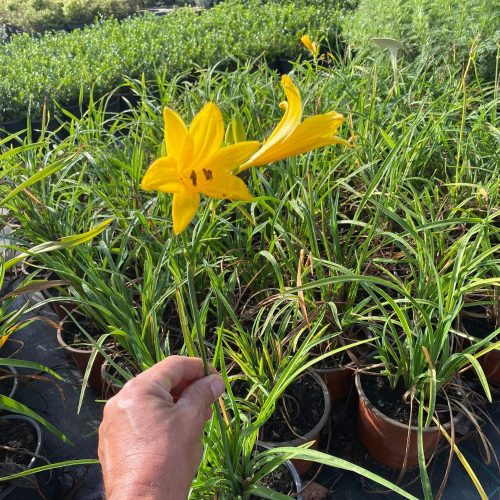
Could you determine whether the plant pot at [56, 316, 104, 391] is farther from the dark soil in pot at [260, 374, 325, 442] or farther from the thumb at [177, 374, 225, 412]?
the thumb at [177, 374, 225, 412]

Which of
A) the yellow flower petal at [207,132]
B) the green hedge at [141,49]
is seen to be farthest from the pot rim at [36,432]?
the green hedge at [141,49]

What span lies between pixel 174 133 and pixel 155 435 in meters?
0.44

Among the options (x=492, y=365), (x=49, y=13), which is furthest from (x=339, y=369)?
(x=49, y=13)

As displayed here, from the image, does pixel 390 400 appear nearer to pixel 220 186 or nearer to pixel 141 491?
pixel 141 491

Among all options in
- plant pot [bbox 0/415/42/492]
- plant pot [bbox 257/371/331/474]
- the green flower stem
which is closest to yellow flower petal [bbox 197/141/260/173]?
the green flower stem

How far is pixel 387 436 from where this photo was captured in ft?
4.12

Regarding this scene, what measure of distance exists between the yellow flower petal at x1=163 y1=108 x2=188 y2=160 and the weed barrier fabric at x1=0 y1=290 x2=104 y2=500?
35.5 inches

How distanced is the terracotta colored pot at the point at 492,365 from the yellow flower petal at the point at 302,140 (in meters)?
1.09

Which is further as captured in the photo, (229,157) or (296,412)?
(296,412)

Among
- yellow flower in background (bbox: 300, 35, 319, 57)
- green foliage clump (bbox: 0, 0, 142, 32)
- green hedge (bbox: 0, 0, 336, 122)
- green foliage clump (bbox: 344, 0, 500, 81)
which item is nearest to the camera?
yellow flower in background (bbox: 300, 35, 319, 57)

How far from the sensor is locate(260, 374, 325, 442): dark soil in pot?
3.98 feet

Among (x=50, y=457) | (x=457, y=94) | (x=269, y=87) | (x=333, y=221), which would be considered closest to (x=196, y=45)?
(x=269, y=87)

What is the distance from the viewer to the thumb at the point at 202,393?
768 millimetres

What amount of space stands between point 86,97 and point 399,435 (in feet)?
10.4
